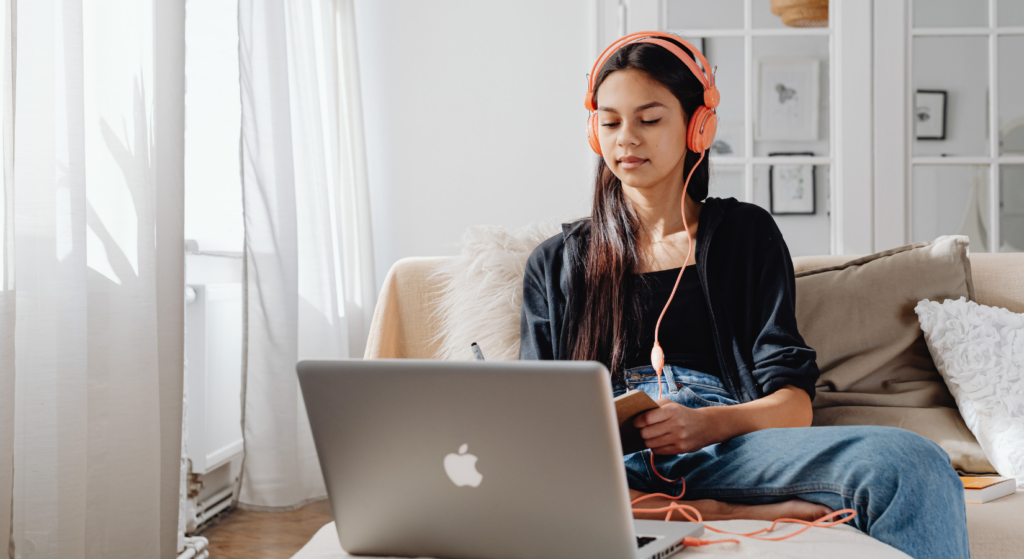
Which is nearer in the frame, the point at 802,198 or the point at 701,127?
the point at 701,127

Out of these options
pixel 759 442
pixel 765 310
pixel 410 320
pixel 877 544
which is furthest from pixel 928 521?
pixel 410 320

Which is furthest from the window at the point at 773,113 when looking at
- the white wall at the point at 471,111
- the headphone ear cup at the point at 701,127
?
the headphone ear cup at the point at 701,127

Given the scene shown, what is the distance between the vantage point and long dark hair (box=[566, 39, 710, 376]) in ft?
3.93

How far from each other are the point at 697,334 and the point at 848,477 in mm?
394

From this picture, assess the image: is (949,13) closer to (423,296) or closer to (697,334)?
(697,334)

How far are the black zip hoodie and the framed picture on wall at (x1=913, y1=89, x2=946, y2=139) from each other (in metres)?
1.49

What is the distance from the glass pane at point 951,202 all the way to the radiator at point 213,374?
226 cm

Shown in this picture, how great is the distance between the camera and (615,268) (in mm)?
1243

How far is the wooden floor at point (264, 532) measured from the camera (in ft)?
5.73

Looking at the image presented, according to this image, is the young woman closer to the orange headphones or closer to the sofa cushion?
the orange headphones

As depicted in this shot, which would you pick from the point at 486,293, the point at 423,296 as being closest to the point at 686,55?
the point at 486,293

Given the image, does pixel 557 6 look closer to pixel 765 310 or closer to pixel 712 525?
pixel 765 310

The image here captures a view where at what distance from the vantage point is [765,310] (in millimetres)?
1144

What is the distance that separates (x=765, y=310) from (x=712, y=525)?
1.43 ft
